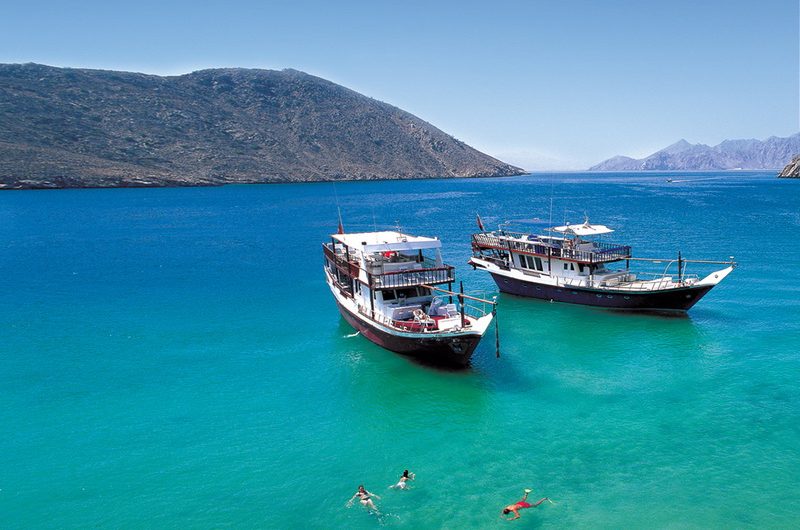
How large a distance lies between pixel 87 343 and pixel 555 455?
35456 mm

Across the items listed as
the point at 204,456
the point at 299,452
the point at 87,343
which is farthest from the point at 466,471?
the point at 87,343

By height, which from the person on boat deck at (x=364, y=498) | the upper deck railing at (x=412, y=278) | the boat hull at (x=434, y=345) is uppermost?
the upper deck railing at (x=412, y=278)

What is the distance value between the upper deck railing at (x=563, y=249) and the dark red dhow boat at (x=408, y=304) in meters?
15.1

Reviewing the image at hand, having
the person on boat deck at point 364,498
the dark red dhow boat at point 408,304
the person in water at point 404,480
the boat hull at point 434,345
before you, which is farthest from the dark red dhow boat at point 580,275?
the person on boat deck at point 364,498

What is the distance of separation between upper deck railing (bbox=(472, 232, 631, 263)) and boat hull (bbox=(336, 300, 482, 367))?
66.3ft

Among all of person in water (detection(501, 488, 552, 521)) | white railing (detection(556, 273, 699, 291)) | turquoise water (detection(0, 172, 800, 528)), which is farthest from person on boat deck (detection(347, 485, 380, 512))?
white railing (detection(556, 273, 699, 291))

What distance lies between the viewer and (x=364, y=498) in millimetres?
23094

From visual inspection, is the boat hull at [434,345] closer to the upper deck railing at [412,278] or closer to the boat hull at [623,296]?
the upper deck railing at [412,278]

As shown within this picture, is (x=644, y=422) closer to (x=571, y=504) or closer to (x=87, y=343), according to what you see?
(x=571, y=504)

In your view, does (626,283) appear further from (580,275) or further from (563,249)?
(563,249)

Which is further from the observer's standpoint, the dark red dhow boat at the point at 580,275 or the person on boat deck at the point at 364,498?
the dark red dhow boat at the point at 580,275

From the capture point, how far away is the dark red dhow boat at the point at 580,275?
4791 cm

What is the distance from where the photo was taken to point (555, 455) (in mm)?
26500

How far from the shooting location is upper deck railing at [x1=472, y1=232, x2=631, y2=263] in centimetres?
5184
